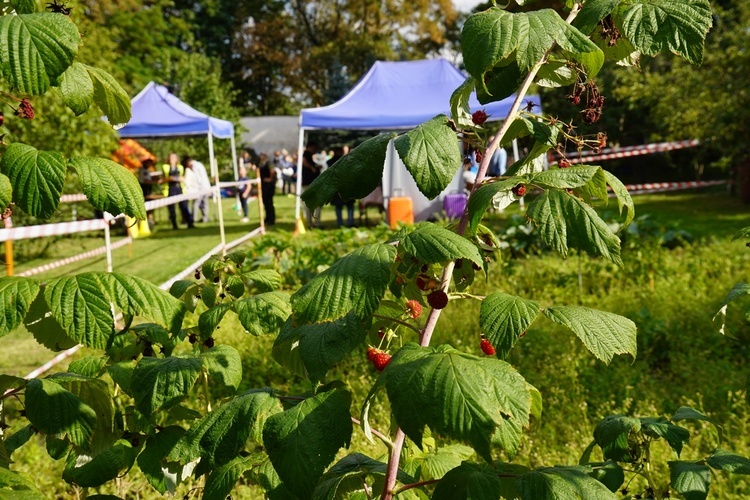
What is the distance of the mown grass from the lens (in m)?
3.53

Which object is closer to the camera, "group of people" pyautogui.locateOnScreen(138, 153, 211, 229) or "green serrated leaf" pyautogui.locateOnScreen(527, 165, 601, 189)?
"green serrated leaf" pyautogui.locateOnScreen(527, 165, 601, 189)

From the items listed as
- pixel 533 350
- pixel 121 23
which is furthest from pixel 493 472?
pixel 121 23

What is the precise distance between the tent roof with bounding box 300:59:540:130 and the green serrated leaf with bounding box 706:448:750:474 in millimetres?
10599

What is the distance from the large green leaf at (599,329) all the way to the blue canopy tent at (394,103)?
36.0 feet

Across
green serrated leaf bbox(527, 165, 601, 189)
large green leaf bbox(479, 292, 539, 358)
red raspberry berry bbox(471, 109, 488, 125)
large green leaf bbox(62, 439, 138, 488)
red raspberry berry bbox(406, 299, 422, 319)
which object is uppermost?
red raspberry berry bbox(471, 109, 488, 125)

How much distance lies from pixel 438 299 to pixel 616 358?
3587 mm

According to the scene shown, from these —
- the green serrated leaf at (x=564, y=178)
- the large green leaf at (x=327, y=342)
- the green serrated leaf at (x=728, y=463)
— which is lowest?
the green serrated leaf at (x=728, y=463)

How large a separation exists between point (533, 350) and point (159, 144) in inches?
1011

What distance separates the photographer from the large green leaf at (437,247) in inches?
49.1

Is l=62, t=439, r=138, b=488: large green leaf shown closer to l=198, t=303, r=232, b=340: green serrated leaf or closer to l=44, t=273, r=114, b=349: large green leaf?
l=198, t=303, r=232, b=340: green serrated leaf

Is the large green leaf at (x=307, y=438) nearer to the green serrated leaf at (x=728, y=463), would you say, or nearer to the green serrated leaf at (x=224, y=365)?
the green serrated leaf at (x=224, y=365)

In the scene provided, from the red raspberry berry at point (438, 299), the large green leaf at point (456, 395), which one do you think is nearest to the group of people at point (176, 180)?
the red raspberry berry at point (438, 299)

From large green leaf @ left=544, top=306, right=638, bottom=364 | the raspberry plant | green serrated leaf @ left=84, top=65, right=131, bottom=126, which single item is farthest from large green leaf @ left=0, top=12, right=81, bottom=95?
large green leaf @ left=544, top=306, right=638, bottom=364

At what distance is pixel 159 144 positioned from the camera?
93.5ft
